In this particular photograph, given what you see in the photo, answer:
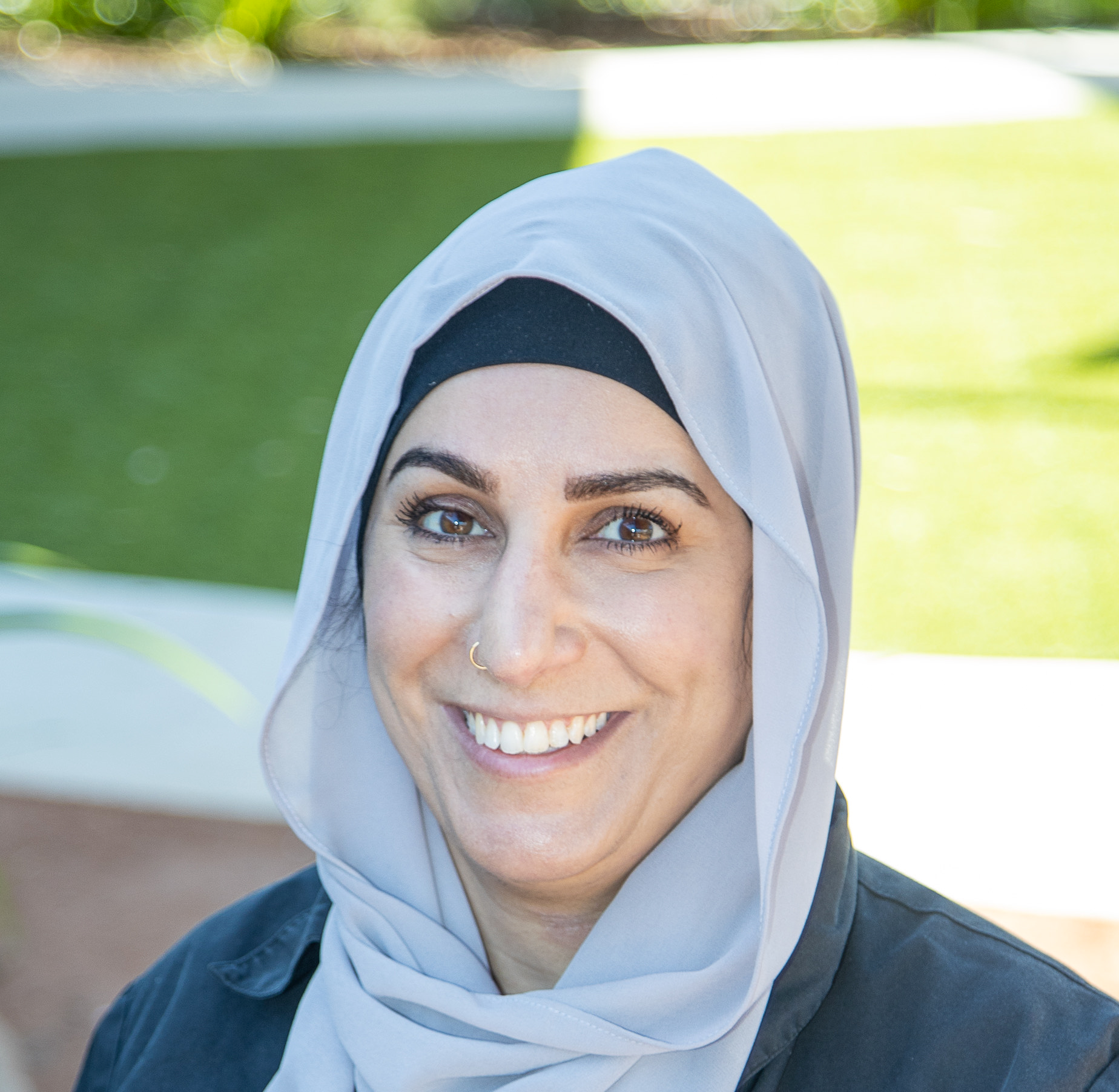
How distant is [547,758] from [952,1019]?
59cm

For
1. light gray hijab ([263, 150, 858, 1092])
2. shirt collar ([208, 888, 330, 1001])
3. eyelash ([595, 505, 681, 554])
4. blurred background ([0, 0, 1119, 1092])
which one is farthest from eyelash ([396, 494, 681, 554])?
blurred background ([0, 0, 1119, 1092])

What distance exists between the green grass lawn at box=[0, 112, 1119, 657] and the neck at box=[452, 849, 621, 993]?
363cm

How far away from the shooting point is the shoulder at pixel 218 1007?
1.96 meters

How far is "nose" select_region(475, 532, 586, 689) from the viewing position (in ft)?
5.29

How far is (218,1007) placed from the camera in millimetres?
2006

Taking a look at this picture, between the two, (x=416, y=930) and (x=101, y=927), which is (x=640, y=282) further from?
(x=101, y=927)

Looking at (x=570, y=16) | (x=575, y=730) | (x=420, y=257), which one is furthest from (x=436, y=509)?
(x=570, y=16)

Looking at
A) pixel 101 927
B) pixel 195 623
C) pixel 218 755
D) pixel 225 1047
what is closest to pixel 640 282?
pixel 225 1047

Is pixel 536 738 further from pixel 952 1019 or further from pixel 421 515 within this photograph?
pixel 952 1019

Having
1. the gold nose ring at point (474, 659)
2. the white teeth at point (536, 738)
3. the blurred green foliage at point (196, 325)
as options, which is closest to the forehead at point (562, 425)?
the gold nose ring at point (474, 659)

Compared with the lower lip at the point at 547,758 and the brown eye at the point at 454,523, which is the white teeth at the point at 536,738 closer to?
the lower lip at the point at 547,758

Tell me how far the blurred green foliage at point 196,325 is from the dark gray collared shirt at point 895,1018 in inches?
156

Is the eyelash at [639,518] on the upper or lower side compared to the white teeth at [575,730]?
upper

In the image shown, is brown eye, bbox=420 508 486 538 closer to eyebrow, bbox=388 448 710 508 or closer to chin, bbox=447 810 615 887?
eyebrow, bbox=388 448 710 508
